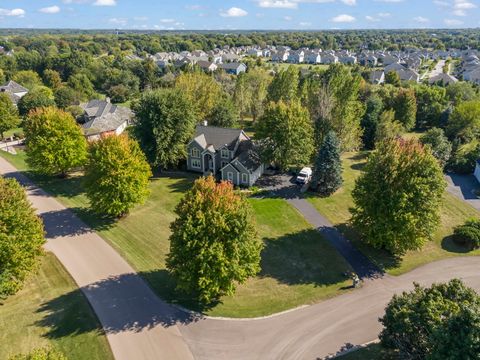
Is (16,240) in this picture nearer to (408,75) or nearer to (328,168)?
(328,168)

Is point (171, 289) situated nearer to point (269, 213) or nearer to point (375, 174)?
point (269, 213)

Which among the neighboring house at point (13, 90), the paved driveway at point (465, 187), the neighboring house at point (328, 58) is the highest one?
the neighboring house at point (328, 58)

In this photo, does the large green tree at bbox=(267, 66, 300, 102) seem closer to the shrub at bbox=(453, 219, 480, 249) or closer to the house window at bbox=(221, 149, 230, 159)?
the house window at bbox=(221, 149, 230, 159)

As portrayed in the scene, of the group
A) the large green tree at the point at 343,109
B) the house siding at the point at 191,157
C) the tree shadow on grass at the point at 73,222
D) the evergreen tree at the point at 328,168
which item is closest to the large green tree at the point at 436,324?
the evergreen tree at the point at 328,168

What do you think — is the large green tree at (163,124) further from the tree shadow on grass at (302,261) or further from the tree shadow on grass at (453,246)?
the tree shadow on grass at (453,246)

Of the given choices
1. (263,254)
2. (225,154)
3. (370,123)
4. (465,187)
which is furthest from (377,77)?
(263,254)
